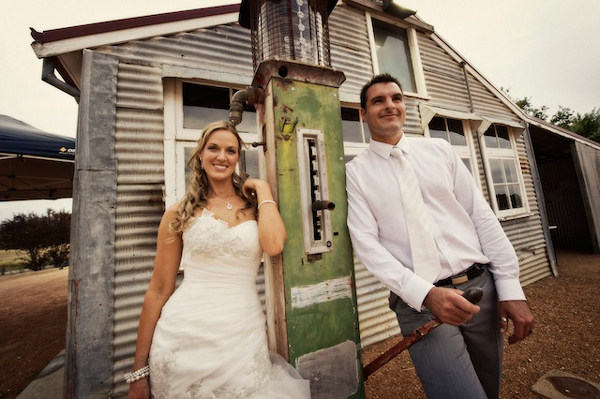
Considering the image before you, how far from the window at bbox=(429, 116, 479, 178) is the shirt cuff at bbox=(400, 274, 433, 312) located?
5.47 metres

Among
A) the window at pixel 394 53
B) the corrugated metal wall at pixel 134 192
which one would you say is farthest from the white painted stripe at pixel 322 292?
the window at pixel 394 53

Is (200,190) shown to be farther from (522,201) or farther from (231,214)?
(522,201)

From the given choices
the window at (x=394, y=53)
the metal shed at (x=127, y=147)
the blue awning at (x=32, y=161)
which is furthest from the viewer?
the window at (x=394, y=53)

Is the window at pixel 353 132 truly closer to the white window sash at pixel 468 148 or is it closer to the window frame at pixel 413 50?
the window frame at pixel 413 50

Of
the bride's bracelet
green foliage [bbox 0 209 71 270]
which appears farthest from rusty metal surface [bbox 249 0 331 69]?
green foliage [bbox 0 209 71 270]

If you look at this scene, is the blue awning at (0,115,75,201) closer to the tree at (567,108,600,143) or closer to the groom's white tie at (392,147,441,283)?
the groom's white tie at (392,147,441,283)

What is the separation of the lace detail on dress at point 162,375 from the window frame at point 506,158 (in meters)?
6.88

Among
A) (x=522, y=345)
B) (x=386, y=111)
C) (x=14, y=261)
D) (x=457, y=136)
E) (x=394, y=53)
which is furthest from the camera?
(x=14, y=261)

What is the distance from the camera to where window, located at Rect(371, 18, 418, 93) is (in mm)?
5625

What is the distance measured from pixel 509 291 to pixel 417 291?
0.66 meters

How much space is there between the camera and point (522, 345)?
12.3ft

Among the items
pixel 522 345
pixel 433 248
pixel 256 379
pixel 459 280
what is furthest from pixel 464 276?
pixel 522 345

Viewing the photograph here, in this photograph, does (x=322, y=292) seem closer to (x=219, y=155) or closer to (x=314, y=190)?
(x=314, y=190)

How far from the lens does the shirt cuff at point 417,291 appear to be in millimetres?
1268
